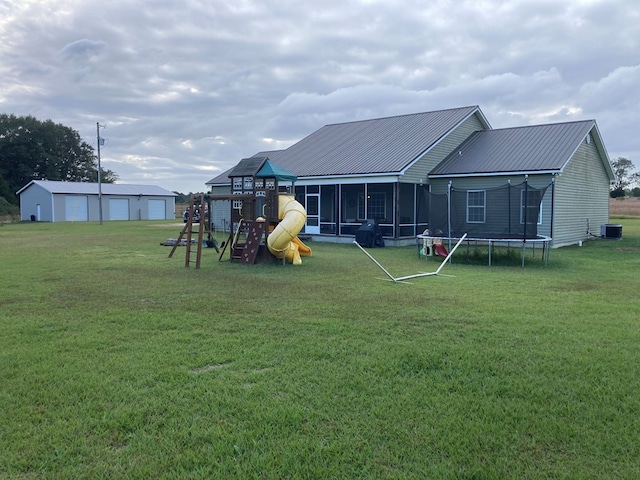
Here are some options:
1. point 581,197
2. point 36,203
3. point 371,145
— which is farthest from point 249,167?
point 36,203

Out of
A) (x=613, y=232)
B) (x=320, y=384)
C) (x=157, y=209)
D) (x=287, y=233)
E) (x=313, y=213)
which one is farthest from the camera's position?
(x=157, y=209)

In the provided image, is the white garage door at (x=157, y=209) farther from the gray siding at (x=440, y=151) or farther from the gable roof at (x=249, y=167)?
the gable roof at (x=249, y=167)

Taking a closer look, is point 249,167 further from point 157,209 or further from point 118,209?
point 157,209

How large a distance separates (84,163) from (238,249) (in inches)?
2306

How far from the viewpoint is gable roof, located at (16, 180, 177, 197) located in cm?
4392

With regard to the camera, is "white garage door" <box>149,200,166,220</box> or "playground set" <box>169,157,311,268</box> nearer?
"playground set" <box>169,157,311,268</box>

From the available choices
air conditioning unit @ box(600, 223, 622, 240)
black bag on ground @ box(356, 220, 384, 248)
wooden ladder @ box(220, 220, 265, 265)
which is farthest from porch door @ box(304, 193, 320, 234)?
air conditioning unit @ box(600, 223, 622, 240)

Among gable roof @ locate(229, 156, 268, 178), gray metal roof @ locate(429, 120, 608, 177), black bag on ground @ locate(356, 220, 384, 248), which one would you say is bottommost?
black bag on ground @ locate(356, 220, 384, 248)

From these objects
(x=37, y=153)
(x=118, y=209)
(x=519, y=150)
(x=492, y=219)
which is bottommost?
(x=492, y=219)

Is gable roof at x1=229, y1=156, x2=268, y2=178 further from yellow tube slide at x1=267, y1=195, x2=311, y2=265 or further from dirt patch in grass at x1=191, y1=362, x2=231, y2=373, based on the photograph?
dirt patch in grass at x1=191, y1=362, x2=231, y2=373

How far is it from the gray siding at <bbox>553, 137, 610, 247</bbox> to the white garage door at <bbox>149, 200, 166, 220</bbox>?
40.9 meters

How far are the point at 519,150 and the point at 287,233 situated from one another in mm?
10632

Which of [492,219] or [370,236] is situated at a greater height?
[492,219]

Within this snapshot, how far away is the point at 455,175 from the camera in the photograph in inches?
722
